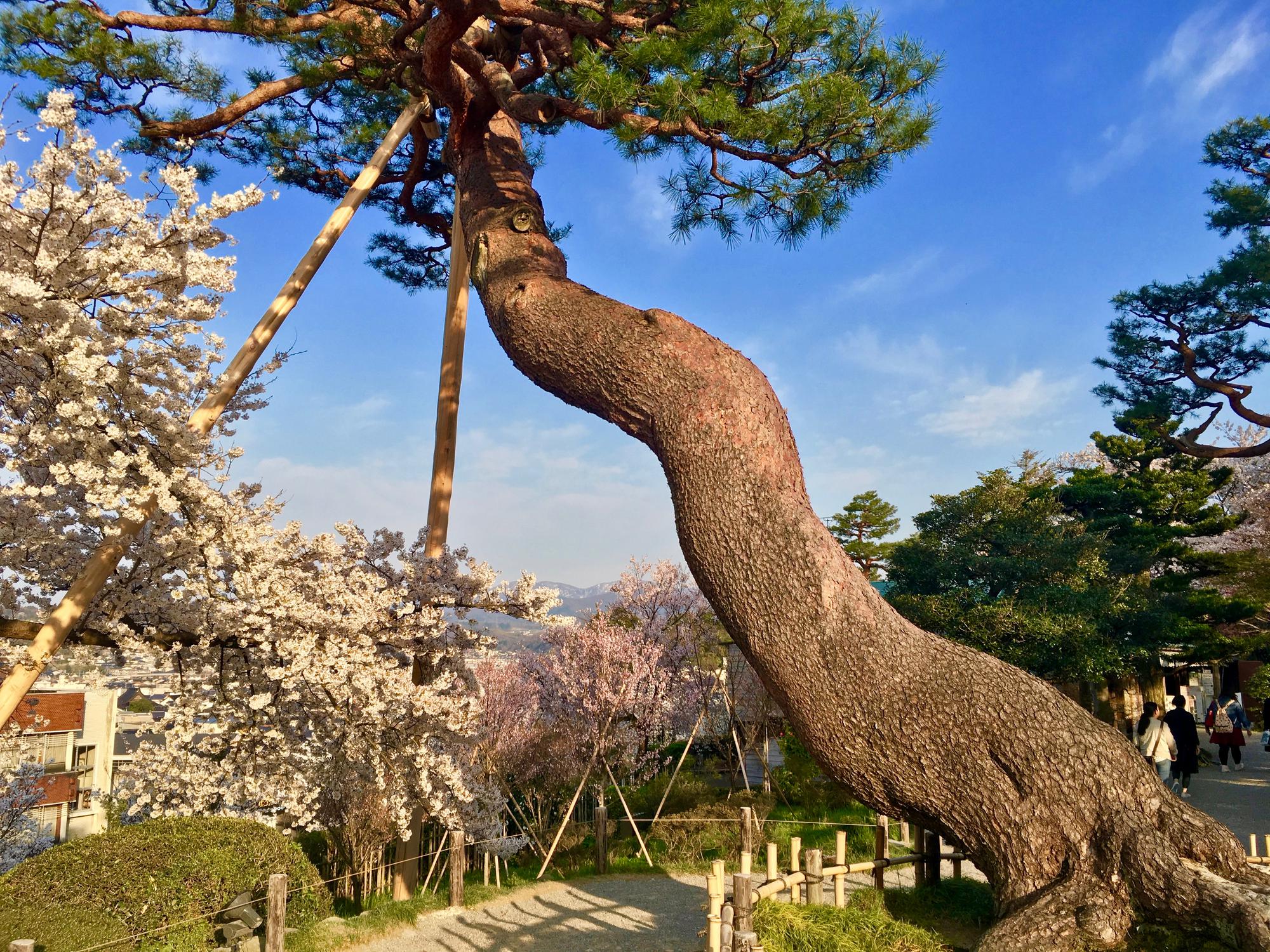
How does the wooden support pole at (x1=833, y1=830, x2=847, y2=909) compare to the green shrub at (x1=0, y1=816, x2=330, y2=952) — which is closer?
the green shrub at (x1=0, y1=816, x2=330, y2=952)

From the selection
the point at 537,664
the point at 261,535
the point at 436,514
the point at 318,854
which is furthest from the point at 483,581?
the point at 537,664

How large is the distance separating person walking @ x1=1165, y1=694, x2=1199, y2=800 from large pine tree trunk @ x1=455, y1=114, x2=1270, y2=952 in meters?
8.19

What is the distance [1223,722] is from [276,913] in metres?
19.3

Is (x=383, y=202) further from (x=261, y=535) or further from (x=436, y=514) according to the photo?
(x=261, y=535)

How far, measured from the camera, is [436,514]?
714 centimetres

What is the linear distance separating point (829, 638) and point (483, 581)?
362 cm

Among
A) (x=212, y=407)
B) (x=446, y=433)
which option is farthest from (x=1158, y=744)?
(x=212, y=407)

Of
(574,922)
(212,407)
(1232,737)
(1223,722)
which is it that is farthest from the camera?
(1223,722)

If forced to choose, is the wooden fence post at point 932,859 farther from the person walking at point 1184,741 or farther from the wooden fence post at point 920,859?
the person walking at point 1184,741

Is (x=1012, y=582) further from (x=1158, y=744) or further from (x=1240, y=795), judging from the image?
(x=1240, y=795)

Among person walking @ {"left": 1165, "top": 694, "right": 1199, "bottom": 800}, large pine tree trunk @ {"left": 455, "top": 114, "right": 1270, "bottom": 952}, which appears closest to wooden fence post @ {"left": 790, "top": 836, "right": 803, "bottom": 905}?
large pine tree trunk @ {"left": 455, "top": 114, "right": 1270, "bottom": 952}

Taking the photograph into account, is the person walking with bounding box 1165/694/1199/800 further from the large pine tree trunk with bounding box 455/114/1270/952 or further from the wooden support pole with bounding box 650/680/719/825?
the large pine tree trunk with bounding box 455/114/1270/952

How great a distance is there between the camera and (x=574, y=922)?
674cm

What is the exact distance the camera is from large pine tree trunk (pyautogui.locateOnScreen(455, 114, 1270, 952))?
3.09 meters
